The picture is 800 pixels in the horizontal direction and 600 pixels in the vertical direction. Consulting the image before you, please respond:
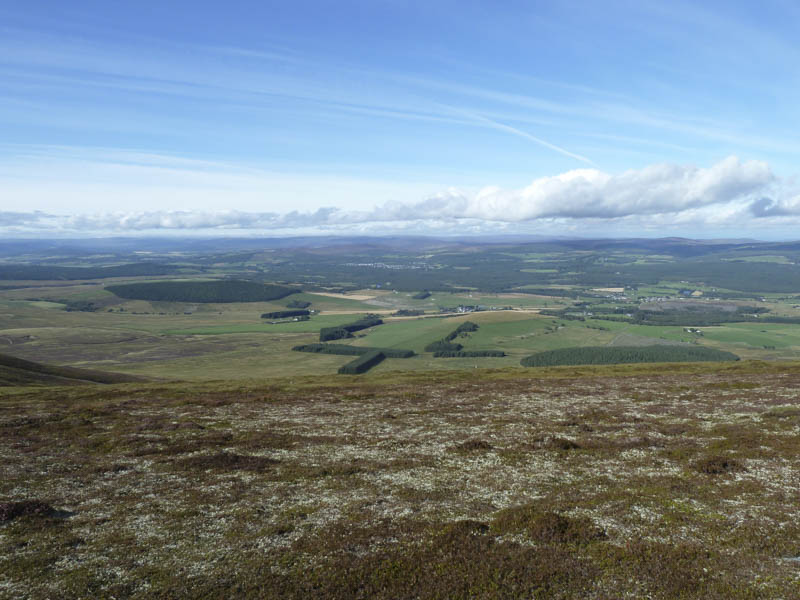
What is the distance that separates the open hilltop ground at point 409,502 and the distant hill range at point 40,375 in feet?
151

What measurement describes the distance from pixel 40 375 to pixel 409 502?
355 feet

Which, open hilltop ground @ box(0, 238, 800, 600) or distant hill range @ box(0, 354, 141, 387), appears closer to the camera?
open hilltop ground @ box(0, 238, 800, 600)

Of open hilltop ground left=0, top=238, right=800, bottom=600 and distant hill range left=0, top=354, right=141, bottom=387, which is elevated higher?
open hilltop ground left=0, top=238, right=800, bottom=600

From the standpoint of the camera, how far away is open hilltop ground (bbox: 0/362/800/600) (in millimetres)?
19969

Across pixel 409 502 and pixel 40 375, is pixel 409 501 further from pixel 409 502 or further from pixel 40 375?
pixel 40 375

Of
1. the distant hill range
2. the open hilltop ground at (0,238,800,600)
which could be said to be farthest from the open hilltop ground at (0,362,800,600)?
the distant hill range

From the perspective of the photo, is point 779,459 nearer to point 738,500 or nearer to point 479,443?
point 738,500

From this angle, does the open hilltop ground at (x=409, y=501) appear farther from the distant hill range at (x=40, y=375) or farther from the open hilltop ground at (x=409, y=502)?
the distant hill range at (x=40, y=375)

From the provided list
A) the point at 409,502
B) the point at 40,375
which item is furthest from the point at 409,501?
the point at 40,375

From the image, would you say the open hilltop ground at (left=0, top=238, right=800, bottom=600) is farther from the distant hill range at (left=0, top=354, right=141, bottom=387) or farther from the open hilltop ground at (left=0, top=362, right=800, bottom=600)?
the distant hill range at (left=0, top=354, right=141, bottom=387)

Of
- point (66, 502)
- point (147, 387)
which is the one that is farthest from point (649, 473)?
point (147, 387)

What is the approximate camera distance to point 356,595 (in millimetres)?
18906

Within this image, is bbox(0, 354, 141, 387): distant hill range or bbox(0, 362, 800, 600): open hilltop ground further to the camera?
bbox(0, 354, 141, 387): distant hill range

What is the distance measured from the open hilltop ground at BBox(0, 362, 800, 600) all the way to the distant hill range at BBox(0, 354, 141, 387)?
151 feet
